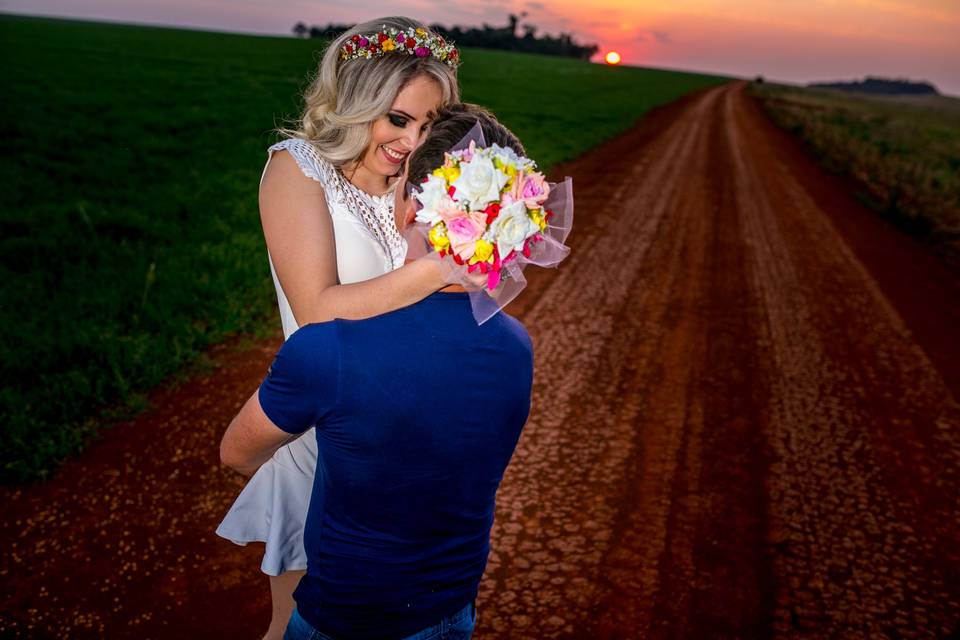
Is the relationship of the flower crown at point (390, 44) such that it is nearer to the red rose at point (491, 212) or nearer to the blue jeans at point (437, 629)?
the red rose at point (491, 212)

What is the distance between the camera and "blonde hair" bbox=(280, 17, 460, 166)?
2.24 m

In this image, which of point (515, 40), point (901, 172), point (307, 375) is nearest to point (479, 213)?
point (307, 375)

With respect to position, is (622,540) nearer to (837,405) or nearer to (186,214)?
(837,405)

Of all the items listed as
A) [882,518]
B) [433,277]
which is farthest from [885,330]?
[433,277]

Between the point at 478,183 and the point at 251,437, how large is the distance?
2.54ft

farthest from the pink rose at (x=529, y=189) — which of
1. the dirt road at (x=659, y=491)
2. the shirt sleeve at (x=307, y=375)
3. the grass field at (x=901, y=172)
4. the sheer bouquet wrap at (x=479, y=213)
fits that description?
the grass field at (x=901, y=172)

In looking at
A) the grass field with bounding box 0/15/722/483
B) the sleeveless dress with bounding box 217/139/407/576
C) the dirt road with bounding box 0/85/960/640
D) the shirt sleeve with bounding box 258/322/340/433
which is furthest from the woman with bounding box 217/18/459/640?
the grass field with bounding box 0/15/722/483

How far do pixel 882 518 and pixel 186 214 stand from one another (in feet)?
28.6

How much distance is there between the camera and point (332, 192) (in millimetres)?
2119

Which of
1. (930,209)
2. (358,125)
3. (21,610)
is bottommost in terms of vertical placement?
(21,610)

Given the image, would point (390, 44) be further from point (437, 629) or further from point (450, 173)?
point (437, 629)

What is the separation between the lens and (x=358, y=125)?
228 cm

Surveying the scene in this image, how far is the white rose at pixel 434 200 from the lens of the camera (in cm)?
130

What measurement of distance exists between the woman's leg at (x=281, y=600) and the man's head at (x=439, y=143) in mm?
1525
